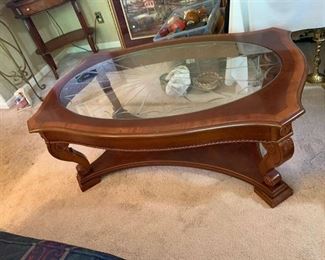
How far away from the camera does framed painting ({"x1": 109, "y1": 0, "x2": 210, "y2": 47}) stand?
8.03 ft

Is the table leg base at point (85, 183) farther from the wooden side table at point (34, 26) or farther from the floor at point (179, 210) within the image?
the wooden side table at point (34, 26)

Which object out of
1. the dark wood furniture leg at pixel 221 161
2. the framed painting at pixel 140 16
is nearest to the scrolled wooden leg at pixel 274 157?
the dark wood furniture leg at pixel 221 161

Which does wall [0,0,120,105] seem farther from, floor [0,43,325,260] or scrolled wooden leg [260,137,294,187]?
scrolled wooden leg [260,137,294,187]

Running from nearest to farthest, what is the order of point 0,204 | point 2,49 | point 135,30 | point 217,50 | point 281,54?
1. point 281,54
2. point 217,50
3. point 0,204
4. point 2,49
5. point 135,30

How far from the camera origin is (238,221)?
1146 mm

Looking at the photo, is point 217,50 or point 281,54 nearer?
point 281,54

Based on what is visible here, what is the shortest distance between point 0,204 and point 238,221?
1.25m

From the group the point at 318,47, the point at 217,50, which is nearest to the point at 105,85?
the point at 217,50

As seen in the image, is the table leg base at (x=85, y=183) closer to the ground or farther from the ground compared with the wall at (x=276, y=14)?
closer to the ground

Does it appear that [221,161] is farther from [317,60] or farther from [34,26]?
[34,26]

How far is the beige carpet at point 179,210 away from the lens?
3.53 ft

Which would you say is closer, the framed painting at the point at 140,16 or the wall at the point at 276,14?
the wall at the point at 276,14

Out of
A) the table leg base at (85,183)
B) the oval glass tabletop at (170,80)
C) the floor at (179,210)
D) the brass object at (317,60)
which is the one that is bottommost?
the floor at (179,210)

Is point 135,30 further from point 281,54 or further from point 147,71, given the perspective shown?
point 281,54
